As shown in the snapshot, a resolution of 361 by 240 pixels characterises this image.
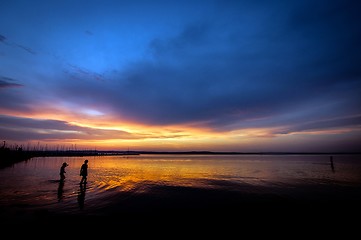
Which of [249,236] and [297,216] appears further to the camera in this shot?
[297,216]

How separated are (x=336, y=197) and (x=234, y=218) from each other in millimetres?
12327

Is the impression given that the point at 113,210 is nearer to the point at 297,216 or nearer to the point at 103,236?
the point at 103,236

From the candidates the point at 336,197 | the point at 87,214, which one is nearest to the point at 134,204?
the point at 87,214

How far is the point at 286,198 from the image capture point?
1725cm

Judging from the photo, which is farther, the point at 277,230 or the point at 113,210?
the point at 113,210

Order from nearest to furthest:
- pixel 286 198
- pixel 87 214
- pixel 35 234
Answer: pixel 35 234 < pixel 87 214 < pixel 286 198

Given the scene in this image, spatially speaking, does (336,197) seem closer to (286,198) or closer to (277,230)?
(286,198)

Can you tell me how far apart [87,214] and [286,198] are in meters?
16.1

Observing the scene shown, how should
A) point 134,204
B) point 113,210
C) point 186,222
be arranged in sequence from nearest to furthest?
point 186,222
point 113,210
point 134,204

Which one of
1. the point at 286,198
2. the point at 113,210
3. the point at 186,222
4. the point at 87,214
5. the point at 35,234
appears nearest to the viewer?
the point at 35,234

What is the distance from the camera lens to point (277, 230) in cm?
1006

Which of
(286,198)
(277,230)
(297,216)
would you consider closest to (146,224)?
(277,230)

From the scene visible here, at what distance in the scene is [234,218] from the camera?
11891 millimetres

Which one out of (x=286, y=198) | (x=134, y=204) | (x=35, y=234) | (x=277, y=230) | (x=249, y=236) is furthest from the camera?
(x=286, y=198)
